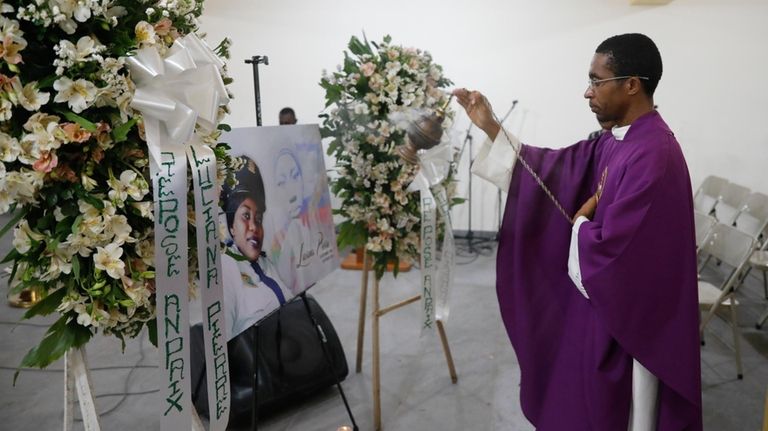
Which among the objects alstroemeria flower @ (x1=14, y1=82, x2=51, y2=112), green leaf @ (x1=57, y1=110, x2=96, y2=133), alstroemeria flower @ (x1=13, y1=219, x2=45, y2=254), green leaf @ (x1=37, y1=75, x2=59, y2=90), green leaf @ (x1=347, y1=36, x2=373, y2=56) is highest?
green leaf @ (x1=347, y1=36, x2=373, y2=56)

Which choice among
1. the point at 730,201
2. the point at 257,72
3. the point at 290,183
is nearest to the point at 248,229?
the point at 290,183

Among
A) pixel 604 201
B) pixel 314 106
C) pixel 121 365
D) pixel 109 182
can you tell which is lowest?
pixel 121 365

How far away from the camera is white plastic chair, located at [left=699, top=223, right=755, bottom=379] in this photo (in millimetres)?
2662

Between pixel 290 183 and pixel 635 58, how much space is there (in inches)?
48.1

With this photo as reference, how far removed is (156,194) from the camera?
108 cm

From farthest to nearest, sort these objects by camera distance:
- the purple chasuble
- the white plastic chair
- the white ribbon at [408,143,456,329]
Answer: the white plastic chair → the white ribbon at [408,143,456,329] → the purple chasuble

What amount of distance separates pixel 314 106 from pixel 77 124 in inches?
173

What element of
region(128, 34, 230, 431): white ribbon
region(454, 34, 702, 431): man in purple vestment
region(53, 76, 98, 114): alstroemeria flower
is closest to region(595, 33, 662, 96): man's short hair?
region(454, 34, 702, 431): man in purple vestment

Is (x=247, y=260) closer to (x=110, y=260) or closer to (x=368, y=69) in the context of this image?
(x=110, y=260)

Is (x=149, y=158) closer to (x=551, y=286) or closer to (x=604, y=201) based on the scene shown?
(x=604, y=201)

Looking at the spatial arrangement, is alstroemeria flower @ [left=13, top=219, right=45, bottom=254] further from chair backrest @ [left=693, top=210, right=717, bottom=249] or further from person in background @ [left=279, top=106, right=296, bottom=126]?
person in background @ [left=279, top=106, right=296, bottom=126]

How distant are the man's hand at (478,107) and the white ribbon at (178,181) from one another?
34.7 inches


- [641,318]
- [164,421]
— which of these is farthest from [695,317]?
[164,421]

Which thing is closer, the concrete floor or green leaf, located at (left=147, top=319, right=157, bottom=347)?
green leaf, located at (left=147, top=319, right=157, bottom=347)
